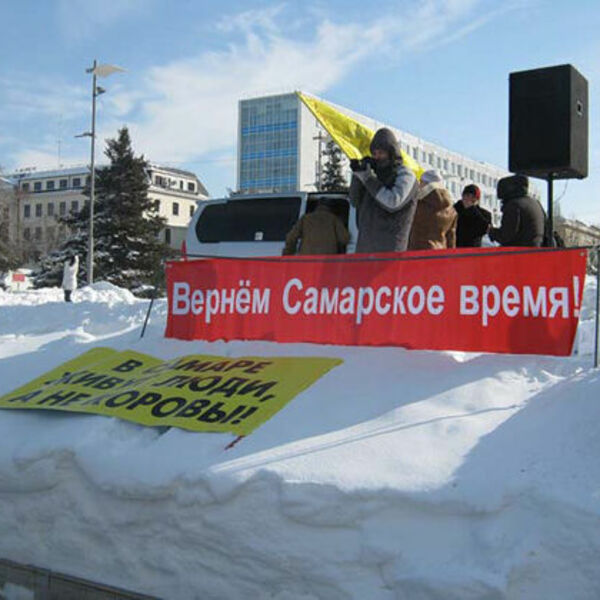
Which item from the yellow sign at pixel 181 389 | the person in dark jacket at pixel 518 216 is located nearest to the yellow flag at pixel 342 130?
the person in dark jacket at pixel 518 216

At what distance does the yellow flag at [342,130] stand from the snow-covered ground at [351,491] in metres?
Result: 6.43

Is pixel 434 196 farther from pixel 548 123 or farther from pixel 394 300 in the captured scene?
pixel 548 123

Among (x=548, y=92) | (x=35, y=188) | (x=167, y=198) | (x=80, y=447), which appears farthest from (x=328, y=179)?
(x=35, y=188)

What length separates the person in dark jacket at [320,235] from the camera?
23.6ft

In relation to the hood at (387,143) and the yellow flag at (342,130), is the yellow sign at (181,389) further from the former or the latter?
the yellow flag at (342,130)

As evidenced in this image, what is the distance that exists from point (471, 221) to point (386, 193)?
1987mm

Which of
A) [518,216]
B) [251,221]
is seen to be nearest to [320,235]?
[518,216]

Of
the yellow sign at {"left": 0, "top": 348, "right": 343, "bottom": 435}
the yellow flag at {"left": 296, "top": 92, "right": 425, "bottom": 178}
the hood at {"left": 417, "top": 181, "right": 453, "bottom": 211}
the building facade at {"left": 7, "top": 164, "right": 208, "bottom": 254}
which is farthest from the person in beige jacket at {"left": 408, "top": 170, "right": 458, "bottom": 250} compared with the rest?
the building facade at {"left": 7, "top": 164, "right": 208, "bottom": 254}

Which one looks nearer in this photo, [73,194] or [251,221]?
[251,221]

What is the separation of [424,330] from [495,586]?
232cm

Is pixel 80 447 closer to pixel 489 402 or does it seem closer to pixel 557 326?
pixel 489 402

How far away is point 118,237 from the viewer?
39625mm

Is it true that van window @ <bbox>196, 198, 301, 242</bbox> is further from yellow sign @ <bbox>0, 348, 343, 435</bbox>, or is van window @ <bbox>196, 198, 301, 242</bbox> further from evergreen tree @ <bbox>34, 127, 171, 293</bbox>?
evergreen tree @ <bbox>34, 127, 171, 293</bbox>

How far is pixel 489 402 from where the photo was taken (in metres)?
4.32
